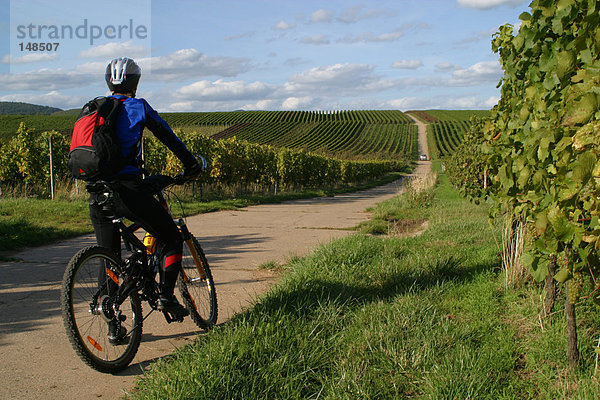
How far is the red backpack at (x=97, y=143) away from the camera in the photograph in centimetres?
297

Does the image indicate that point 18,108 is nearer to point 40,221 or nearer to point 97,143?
point 40,221

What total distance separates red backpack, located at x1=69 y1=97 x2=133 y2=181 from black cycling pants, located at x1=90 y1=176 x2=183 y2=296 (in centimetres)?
14

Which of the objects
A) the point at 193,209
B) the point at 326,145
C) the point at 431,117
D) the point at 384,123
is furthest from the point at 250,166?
the point at 431,117

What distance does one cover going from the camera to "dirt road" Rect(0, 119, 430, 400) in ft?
9.50

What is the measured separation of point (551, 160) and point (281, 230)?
280 inches

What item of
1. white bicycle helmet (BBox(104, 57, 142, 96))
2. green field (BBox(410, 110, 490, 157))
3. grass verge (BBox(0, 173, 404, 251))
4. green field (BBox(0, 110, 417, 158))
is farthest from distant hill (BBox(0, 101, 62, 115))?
white bicycle helmet (BBox(104, 57, 142, 96))

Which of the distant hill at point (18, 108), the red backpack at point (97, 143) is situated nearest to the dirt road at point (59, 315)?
the red backpack at point (97, 143)

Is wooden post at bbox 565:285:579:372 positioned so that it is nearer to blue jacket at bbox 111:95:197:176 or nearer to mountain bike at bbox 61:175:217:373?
mountain bike at bbox 61:175:217:373

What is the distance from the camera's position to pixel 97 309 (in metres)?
3.03

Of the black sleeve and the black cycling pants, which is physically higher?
the black sleeve

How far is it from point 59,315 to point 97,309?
133 centimetres

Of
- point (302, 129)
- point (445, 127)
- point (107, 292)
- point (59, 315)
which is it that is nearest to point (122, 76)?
point (107, 292)

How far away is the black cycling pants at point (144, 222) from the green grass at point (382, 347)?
1.76 ft

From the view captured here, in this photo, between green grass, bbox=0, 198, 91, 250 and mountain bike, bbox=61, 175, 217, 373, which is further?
green grass, bbox=0, 198, 91, 250
